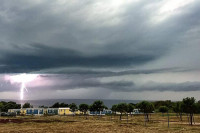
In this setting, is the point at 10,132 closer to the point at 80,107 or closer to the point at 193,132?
the point at 193,132

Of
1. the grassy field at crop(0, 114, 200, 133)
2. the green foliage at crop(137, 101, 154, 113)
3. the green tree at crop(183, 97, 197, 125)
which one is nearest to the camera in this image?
the grassy field at crop(0, 114, 200, 133)

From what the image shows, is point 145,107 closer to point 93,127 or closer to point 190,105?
point 190,105

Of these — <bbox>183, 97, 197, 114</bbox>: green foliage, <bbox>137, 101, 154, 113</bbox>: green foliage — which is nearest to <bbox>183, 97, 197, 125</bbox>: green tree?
<bbox>183, 97, 197, 114</bbox>: green foliage

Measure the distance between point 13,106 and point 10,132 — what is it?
14276 cm

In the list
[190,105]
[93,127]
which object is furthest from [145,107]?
[93,127]

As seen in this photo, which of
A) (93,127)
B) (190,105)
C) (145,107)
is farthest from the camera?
(145,107)

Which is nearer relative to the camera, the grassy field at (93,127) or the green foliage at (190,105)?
the grassy field at (93,127)

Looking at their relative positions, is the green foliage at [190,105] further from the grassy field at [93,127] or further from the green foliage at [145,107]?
the green foliage at [145,107]

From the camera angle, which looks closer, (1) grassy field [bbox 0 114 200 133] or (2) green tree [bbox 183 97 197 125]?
(1) grassy field [bbox 0 114 200 133]

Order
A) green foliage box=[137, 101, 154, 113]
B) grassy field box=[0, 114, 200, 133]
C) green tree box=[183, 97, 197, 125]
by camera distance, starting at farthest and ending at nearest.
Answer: green foliage box=[137, 101, 154, 113] → green tree box=[183, 97, 197, 125] → grassy field box=[0, 114, 200, 133]

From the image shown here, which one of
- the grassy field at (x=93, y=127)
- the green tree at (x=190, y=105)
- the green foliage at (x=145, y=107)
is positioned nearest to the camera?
the grassy field at (x=93, y=127)

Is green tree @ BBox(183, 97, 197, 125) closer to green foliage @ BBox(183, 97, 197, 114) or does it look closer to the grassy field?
green foliage @ BBox(183, 97, 197, 114)

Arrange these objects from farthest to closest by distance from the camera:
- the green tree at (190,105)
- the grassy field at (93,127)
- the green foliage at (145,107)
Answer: the green foliage at (145,107) < the green tree at (190,105) < the grassy field at (93,127)

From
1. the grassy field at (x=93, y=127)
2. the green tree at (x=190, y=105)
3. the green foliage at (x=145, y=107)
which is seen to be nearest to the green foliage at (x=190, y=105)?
the green tree at (x=190, y=105)
